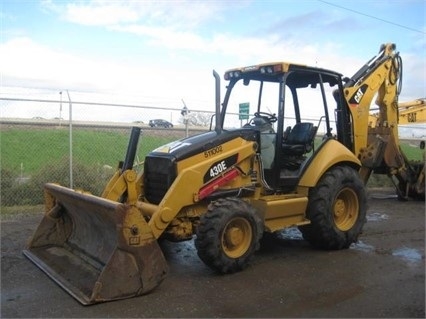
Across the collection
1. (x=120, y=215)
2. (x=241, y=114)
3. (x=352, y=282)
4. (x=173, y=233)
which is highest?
(x=241, y=114)

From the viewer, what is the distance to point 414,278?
5711 millimetres

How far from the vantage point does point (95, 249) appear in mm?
5707

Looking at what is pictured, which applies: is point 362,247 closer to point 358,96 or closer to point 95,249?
point 358,96

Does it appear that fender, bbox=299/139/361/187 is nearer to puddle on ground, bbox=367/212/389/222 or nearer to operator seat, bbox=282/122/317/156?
operator seat, bbox=282/122/317/156

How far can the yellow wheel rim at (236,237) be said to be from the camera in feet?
18.5

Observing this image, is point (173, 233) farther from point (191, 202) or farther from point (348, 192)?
point (348, 192)

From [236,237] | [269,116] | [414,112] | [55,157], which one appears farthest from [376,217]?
[55,157]

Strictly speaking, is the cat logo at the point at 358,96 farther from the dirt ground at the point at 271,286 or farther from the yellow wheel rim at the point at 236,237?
the yellow wheel rim at the point at 236,237

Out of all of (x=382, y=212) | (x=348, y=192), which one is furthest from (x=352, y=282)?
(x=382, y=212)

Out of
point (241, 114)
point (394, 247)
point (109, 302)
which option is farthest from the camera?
point (241, 114)

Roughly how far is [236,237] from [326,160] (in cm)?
201

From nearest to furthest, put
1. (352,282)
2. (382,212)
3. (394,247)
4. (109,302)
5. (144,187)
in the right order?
1. (109,302)
2. (352,282)
3. (144,187)
4. (394,247)
5. (382,212)

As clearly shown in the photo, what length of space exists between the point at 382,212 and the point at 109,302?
7503mm

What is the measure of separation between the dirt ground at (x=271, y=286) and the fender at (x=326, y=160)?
1058 millimetres
